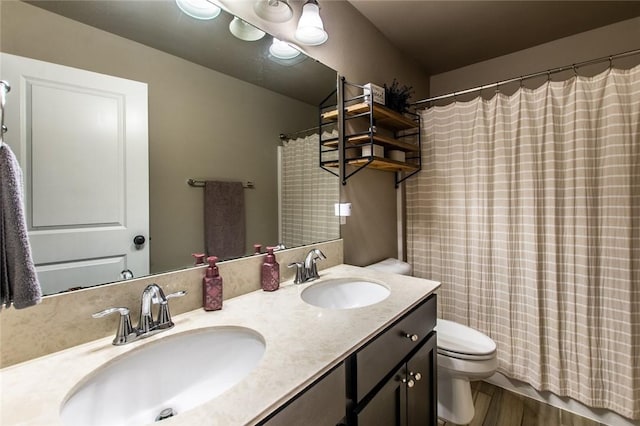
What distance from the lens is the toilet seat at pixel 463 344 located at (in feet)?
4.48

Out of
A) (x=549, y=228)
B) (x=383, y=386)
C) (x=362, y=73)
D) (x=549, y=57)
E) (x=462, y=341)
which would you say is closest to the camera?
(x=383, y=386)

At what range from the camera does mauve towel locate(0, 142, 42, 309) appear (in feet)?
1.74

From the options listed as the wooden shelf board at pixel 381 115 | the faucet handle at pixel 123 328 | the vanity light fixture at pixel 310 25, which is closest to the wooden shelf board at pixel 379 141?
the wooden shelf board at pixel 381 115

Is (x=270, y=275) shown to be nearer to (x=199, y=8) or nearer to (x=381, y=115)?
(x=199, y=8)

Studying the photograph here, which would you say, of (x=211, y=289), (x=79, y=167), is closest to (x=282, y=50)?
(x=79, y=167)

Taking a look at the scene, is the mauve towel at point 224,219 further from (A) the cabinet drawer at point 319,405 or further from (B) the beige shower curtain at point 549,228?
(B) the beige shower curtain at point 549,228

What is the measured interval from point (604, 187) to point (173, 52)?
2.10 m

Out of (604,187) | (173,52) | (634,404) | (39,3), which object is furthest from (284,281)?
(634,404)

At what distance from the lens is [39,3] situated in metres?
0.71

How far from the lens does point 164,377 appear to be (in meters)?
0.74

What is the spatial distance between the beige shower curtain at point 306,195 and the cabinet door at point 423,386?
69 centimetres

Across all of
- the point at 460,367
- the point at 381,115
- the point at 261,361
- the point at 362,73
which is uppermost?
the point at 362,73

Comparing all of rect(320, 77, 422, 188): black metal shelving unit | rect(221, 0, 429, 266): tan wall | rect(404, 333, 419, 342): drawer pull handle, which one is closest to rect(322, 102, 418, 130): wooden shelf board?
rect(320, 77, 422, 188): black metal shelving unit

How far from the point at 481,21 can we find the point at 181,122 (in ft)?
6.53
